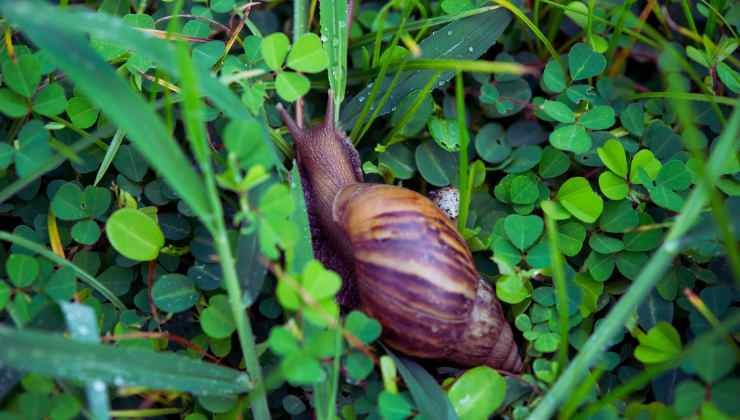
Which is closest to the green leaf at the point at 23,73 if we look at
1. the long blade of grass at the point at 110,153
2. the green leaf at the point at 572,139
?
the long blade of grass at the point at 110,153

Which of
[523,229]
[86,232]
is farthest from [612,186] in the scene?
[86,232]

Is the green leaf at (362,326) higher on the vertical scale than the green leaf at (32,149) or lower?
lower

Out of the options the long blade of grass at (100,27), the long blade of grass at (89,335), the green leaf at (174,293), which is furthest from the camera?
the green leaf at (174,293)

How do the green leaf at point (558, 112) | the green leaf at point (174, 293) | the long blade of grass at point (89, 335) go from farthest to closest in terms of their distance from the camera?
the green leaf at point (558, 112), the green leaf at point (174, 293), the long blade of grass at point (89, 335)

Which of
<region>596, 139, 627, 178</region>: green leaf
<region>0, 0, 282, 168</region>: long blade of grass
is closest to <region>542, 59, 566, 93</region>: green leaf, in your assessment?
<region>596, 139, 627, 178</region>: green leaf

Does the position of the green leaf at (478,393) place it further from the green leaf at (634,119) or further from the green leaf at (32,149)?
the green leaf at (32,149)

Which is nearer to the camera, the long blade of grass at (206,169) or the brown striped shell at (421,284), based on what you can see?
the long blade of grass at (206,169)

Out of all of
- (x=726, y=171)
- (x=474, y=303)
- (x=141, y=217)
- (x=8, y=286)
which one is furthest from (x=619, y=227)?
(x=8, y=286)

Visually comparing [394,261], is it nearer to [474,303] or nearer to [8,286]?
[474,303]

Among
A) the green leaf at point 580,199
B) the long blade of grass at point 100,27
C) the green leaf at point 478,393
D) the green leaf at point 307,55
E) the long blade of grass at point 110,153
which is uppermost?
the long blade of grass at point 100,27
